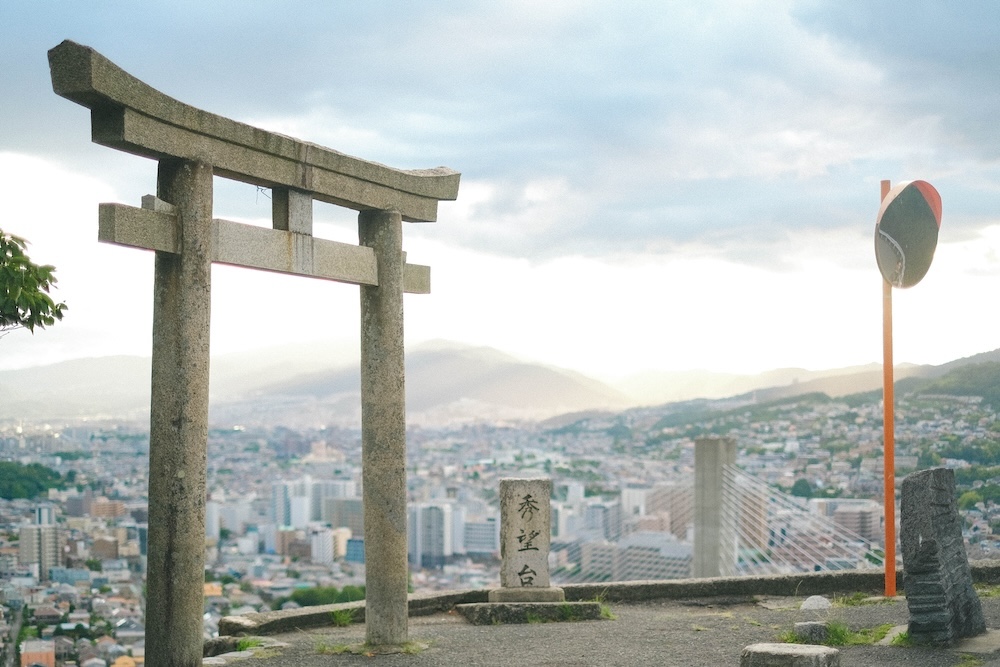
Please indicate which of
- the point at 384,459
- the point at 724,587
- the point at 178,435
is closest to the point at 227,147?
the point at 178,435

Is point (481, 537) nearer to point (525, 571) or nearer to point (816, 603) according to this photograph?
point (525, 571)

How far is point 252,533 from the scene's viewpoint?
32.2 meters

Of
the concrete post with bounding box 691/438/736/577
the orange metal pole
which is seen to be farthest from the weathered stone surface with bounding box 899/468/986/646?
the concrete post with bounding box 691/438/736/577

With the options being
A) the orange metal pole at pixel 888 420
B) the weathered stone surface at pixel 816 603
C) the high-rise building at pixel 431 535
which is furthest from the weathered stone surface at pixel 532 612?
the high-rise building at pixel 431 535

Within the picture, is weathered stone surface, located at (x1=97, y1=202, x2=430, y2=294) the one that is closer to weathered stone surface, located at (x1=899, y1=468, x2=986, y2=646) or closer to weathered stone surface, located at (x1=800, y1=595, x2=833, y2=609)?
weathered stone surface, located at (x1=899, y1=468, x2=986, y2=646)

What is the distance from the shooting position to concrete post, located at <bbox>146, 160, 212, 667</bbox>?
5.96m

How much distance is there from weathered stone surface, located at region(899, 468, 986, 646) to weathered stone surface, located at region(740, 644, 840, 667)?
1205mm

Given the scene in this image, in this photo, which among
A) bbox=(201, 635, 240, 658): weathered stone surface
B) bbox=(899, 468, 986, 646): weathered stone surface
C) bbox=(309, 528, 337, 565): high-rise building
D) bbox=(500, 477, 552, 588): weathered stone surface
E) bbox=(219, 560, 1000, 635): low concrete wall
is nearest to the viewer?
bbox=(899, 468, 986, 646): weathered stone surface

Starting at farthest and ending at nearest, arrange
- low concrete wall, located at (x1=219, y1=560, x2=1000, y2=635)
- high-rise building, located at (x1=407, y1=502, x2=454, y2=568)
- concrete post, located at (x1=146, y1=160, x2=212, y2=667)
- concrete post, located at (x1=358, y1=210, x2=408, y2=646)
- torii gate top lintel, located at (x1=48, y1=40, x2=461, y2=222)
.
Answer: high-rise building, located at (x1=407, y1=502, x2=454, y2=568) < low concrete wall, located at (x1=219, y1=560, x2=1000, y2=635) < concrete post, located at (x1=358, y1=210, x2=408, y2=646) < concrete post, located at (x1=146, y1=160, x2=212, y2=667) < torii gate top lintel, located at (x1=48, y1=40, x2=461, y2=222)

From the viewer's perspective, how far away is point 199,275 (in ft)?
20.0

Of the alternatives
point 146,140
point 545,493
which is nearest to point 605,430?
point 545,493

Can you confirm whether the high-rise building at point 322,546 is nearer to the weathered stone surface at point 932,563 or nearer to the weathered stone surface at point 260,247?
the weathered stone surface at point 260,247

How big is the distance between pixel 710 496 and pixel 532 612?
148 inches

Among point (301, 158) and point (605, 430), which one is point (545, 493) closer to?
point (301, 158)
